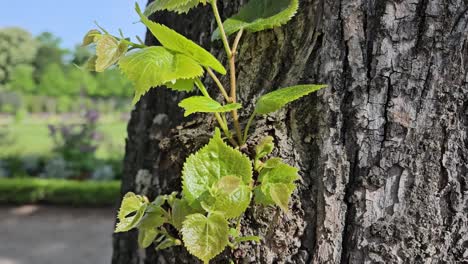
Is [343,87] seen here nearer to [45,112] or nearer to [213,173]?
[213,173]

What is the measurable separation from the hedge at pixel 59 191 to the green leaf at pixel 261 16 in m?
5.14

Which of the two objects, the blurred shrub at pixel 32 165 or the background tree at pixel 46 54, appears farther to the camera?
the background tree at pixel 46 54

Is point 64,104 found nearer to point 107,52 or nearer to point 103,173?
point 103,173

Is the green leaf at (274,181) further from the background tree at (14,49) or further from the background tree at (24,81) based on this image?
the background tree at (24,81)

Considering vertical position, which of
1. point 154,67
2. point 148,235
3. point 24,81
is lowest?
point 148,235

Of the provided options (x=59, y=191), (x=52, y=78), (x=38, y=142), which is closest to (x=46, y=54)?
(x=52, y=78)

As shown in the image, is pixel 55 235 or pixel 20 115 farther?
pixel 20 115

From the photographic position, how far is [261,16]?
0.67 m

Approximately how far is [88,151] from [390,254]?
6.12 metres

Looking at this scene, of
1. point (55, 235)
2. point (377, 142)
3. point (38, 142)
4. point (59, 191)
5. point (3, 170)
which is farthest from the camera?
point (38, 142)

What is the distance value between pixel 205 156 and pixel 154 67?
123 millimetres

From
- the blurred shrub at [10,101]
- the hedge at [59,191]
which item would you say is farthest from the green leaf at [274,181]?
the blurred shrub at [10,101]

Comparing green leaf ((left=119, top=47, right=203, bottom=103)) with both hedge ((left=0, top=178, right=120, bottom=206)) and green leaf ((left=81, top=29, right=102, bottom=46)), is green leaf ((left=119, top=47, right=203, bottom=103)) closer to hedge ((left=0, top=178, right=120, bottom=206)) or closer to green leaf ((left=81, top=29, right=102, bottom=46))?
green leaf ((left=81, top=29, right=102, bottom=46))

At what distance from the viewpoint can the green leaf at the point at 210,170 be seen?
570 mm
